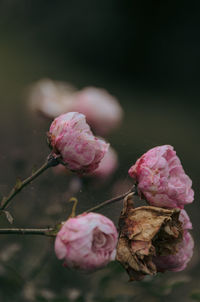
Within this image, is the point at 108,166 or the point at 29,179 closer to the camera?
the point at 29,179

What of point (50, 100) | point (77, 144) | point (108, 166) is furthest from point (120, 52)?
point (77, 144)

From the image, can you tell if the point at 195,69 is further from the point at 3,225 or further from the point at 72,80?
the point at 3,225

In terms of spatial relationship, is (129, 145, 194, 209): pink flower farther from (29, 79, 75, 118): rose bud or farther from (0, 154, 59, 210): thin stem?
(29, 79, 75, 118): rose bud

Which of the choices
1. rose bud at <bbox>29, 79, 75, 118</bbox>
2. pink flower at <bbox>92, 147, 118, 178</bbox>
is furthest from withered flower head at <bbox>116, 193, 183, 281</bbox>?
rose bud at <bbox>29, 79, 75, 118</bbox>

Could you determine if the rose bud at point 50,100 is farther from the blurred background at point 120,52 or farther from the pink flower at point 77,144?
the blurred background at point 120,52

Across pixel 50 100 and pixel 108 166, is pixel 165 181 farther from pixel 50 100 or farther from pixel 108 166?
pixel 50 100
